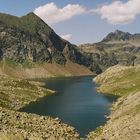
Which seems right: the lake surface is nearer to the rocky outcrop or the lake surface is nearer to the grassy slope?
the grassy slope

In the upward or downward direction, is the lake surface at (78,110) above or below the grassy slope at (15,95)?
below

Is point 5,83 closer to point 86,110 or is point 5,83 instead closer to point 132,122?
point 86,110

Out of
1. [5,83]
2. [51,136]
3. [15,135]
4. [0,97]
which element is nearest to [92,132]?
[51,136]

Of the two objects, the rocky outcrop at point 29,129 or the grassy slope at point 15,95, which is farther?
the grassy slope at point 15,95

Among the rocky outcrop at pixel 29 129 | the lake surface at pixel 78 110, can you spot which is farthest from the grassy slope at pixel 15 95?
the rocky outcrop at pixel 29 129

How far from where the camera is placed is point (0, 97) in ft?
534

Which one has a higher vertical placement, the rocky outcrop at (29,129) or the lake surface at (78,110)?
the rocky outcrop at (29,129)

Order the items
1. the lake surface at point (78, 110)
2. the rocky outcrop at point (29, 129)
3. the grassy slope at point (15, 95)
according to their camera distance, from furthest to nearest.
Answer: the grassy slope at point (15, 95) → the lake surface at point (78, 110) → the rocky outcrop at point (29, 129)

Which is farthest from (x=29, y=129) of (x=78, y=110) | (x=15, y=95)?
(x=15, y=95)

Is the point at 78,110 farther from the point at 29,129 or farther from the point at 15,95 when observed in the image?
the point at 29,129

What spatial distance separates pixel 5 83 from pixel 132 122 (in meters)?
115

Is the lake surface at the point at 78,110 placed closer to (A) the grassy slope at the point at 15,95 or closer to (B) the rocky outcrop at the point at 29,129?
(A) the grassy slope at the point at 15,95

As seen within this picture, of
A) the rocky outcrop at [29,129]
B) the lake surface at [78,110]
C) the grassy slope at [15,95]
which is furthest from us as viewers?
the grassy slope at [15,95]

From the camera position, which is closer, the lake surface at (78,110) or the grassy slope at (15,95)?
the lake surface at (78,110)
